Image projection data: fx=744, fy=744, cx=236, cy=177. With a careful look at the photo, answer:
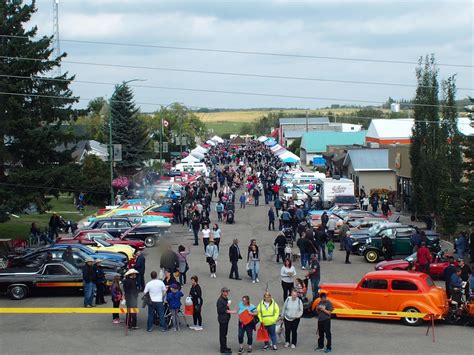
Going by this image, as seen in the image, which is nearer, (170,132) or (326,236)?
(326,236)

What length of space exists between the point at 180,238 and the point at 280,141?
10368cm

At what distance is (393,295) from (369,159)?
36171 mm

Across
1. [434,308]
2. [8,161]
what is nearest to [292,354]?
[434,308]

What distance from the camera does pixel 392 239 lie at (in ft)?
94.1

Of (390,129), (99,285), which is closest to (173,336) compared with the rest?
(99,285)

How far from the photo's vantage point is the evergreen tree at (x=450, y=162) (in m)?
30.5

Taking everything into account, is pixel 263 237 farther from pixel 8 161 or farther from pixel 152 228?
pixel 8 161

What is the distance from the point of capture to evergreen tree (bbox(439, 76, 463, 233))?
30.5m

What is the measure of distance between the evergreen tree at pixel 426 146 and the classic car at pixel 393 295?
17629 millimetres

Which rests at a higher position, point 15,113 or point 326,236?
point 15,113

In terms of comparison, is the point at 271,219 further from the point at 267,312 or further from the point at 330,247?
the point at 267,312

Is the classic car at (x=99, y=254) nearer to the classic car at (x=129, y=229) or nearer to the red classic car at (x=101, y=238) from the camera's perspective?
the red classic car at (x=101, y=238)

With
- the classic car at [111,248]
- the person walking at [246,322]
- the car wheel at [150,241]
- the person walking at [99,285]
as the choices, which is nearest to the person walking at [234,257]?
the classic car at [111,248]

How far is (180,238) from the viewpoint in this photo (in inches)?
1416
